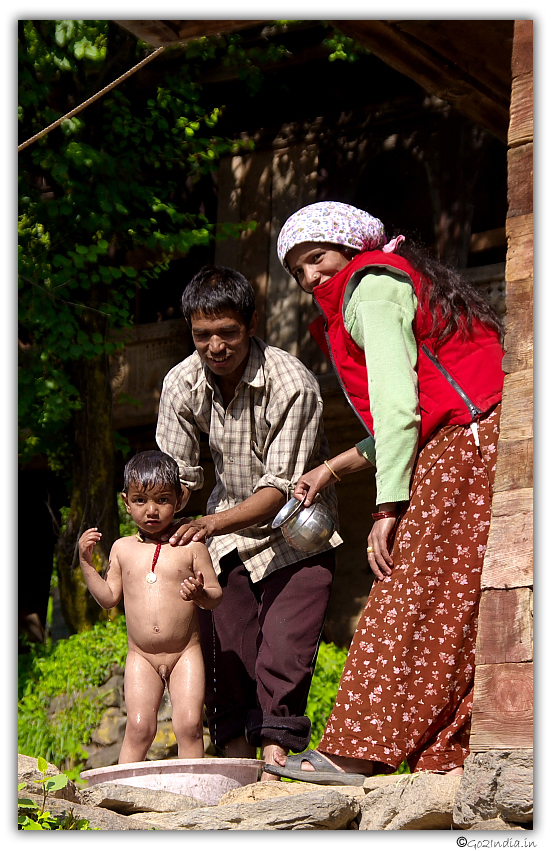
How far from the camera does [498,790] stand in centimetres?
265

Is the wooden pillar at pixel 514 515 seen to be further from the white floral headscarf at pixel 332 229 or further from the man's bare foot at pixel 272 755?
the man's bare foot at pixel 272 755

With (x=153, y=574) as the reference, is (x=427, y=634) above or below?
below

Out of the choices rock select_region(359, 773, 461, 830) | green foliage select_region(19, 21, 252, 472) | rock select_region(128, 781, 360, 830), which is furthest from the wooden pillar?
green foliage select_region(19, 21, 252, 472)

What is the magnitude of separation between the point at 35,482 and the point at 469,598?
8609 millimetres

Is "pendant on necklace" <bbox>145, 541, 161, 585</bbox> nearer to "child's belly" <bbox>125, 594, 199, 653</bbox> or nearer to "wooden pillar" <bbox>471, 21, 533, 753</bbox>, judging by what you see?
"child's belly" <bbox>125, 594, 199, 653</bbox>

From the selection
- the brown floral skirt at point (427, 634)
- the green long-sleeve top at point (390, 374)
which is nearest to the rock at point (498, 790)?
the brown floral skirt at point (427, 634)

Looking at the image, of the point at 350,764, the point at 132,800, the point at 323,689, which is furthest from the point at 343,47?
the point at 132,800

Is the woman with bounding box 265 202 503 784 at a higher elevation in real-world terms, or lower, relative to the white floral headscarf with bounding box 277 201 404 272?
lower

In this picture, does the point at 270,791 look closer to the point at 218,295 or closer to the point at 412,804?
the point at 412,804

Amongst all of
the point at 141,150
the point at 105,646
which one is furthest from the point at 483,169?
the point at 105,646

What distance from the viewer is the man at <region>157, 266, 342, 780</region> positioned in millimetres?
3686

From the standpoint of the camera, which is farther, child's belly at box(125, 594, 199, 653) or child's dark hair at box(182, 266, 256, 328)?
child's dark hair at box(182, 266, 256, 328)

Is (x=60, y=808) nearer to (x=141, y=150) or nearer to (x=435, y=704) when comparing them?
(x=435, y=704)

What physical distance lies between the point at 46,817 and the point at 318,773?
0.78 m
